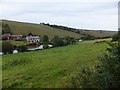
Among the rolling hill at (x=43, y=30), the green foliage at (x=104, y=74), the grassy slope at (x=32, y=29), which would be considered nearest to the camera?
the green foliage at (x=104, y=74)

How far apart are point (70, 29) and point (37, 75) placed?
9910 cm

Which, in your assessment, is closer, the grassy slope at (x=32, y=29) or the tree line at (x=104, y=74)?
the tree line at (x=104, y=74)

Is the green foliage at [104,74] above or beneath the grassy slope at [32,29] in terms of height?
beneath

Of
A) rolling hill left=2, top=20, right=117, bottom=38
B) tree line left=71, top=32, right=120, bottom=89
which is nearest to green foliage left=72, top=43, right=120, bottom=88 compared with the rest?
tree line left=71, top=32, right=120, bottom=89

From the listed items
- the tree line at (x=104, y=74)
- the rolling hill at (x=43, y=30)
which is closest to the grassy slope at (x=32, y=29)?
the rolling hill at (x=43, y=30)

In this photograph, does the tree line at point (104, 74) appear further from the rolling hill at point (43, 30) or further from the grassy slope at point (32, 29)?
the grassy slope at point (32, 29)

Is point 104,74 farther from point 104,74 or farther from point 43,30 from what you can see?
point 43,30

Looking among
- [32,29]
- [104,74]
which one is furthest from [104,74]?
[32,29]

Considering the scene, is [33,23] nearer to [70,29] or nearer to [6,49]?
[70,29]

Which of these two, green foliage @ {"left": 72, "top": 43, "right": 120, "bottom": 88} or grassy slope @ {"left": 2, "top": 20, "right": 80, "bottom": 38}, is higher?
grassy slope @ {"left": 2, "top": 20, "right": 80, "bottom": 38}

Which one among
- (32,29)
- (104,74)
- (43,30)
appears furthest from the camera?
(32,29)

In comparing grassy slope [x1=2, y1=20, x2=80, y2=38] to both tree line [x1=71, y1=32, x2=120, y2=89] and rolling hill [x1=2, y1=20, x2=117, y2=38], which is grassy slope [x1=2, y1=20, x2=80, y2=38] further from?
tree line [x1=71, y1=32, x2=120, y2=89]

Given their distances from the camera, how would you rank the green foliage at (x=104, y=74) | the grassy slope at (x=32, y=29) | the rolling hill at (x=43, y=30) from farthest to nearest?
the grassy slope at (x=32, y=29), the rolling hill at (x=43, y=30), the green foliage at (x=104, y=74)

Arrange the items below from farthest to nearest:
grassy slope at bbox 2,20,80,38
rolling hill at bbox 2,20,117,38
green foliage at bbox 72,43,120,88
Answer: grassy slope at bbox 2,20,80,38 < rolling hill at bbox 2,20,117,38 < green foliage at bbox 72,43,120,88
